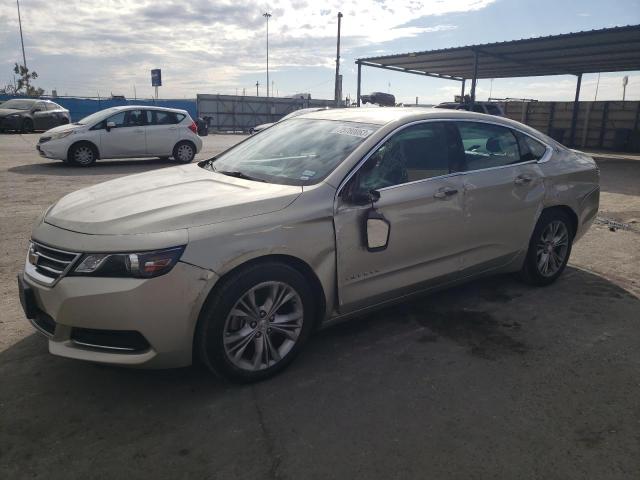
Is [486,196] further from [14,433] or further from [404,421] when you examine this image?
[14,433]

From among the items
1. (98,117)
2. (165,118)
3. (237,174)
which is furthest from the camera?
(165,118)

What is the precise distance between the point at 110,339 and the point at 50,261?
1.81 feet

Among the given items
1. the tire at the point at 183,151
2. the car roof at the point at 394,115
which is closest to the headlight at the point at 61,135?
the tire at the point at 183,151

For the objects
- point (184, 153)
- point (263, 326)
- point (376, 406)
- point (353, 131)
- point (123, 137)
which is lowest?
point (376, 406)

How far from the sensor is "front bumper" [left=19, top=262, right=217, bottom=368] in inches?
100

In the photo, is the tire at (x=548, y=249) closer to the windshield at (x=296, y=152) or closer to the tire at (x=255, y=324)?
the windshield at (x=296, y=152)

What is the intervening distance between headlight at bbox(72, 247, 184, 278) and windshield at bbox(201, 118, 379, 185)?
100 cm

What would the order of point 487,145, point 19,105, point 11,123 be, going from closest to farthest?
point 487,145, point 11,123, point 19,105

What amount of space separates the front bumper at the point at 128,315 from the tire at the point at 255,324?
0.10 m

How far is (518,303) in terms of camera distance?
171 inches

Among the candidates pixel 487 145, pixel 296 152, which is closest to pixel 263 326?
pixel 296 152

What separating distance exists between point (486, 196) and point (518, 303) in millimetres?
1032

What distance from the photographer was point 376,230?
3.26m

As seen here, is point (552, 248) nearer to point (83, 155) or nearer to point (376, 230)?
point (376, 230)
